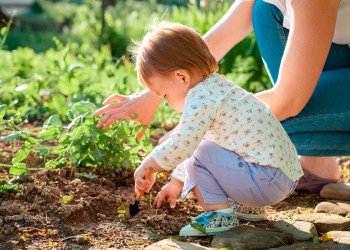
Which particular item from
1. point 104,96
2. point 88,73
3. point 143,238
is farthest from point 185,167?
point 88,73

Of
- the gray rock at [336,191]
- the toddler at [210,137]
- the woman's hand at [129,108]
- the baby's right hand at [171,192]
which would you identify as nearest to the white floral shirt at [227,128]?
the toddler at [210,137]

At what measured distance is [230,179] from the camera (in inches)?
96.7

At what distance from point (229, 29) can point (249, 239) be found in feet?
3.54

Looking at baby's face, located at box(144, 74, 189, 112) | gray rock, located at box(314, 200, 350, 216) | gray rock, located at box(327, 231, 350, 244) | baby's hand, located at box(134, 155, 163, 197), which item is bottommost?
gray rock, located at box(327, 231, 350, 244)

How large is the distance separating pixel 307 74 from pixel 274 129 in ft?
0.83

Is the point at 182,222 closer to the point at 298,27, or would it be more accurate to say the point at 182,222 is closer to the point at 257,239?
the point at 257,239

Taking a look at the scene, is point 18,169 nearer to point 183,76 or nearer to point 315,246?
point 183,76

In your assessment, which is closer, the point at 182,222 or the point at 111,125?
the point at 182,222

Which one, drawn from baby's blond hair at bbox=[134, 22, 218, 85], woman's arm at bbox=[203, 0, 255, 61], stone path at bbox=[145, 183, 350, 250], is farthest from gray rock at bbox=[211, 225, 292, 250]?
woman's arm at bbox=[203, 0, 255, 61]

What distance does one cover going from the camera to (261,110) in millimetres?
2441

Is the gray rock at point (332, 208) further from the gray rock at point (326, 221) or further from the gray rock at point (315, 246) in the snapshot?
the gray rock at point (315, 246)

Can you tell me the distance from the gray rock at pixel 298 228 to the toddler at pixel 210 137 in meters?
0.13

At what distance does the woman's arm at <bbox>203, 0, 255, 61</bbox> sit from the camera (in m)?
3.10

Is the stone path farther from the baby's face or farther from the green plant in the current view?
the green plant
